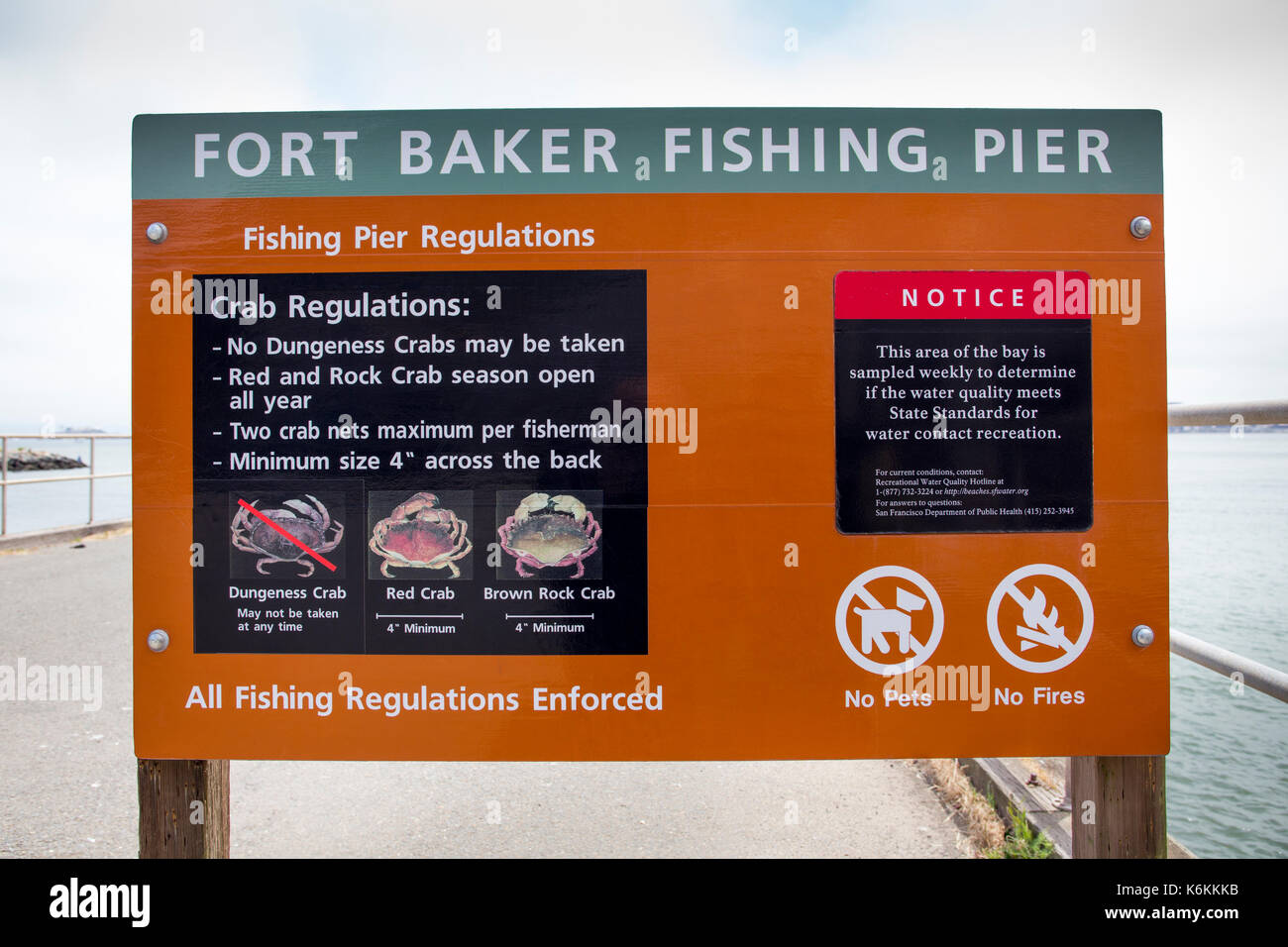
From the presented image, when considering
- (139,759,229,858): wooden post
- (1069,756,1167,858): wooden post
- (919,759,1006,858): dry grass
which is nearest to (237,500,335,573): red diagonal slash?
(139,759,229,858): wooden post

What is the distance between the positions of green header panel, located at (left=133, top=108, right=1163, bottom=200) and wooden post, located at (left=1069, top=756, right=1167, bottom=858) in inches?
67.7

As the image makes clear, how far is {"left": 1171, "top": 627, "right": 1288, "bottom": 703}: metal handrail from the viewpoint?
2.25 meters

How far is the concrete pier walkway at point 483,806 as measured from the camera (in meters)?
3.21

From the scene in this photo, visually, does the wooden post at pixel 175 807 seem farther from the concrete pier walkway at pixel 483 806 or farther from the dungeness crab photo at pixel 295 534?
the concrete pier walkway at pixel 483 806

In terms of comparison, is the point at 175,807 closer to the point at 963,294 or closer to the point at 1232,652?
the point at 963,294

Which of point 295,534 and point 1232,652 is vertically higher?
point 295,534

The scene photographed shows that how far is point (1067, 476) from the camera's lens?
2.20 meters

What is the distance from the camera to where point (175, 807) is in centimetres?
225

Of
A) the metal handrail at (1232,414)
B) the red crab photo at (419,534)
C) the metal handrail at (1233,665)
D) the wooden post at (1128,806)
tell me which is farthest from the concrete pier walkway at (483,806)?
the metal handrail at (1232,414)

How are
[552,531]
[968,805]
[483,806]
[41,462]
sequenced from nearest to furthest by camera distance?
[552,531], [968,805], [483,806], [41,462]

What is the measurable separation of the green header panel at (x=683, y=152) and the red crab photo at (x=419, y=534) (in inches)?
35.8

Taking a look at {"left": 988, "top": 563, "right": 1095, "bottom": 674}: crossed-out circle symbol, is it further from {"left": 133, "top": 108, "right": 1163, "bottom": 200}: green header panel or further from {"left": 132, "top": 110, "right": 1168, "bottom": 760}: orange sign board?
{"left": 133, "top": 108, "right": 1163, "bottom": 200}: green header panel

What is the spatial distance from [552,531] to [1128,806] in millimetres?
1919

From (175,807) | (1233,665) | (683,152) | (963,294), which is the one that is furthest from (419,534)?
(1233,665)
